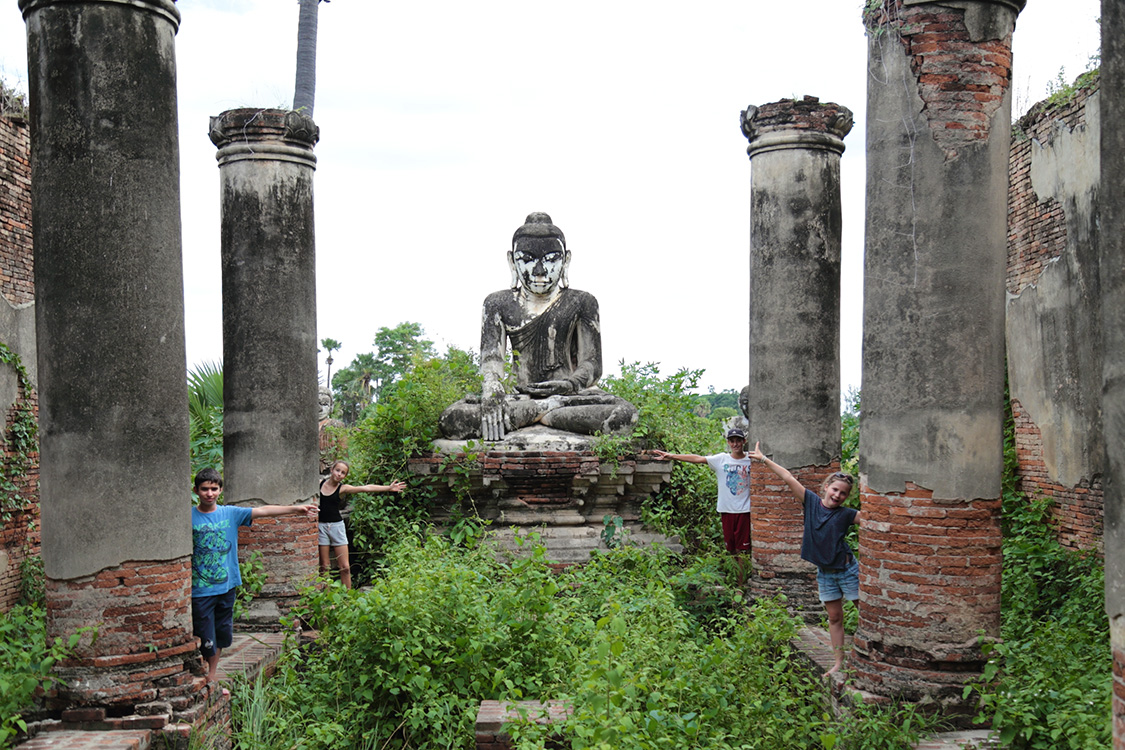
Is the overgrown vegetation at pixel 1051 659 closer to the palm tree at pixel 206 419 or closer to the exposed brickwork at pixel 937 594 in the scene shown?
the exposed brickwork at pixel 937 594

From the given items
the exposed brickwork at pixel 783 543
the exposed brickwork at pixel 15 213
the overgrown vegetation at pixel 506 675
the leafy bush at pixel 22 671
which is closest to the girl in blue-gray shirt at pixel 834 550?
the overgrown vegetation at pixel 506 675

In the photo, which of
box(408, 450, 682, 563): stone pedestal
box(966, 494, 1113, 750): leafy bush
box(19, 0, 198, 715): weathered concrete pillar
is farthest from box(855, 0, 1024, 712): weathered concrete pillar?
box(408, 450, 682, 563): stone pedestal

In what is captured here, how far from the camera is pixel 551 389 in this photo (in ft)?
36.3

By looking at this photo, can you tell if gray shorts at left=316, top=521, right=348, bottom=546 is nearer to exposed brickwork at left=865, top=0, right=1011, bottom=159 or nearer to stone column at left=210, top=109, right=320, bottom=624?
stone column at left=210, top=109, right=320, bottom=624

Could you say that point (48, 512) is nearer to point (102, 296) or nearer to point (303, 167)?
point (102, 296)

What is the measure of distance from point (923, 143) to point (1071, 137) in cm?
483

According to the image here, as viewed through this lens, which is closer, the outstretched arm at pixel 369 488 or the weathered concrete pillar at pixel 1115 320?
the weathered concrete pillar at pixel 1115 320

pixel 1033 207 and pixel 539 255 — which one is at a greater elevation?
pixel 1033 207

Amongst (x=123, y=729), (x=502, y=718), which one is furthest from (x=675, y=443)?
(x=123, y=729)

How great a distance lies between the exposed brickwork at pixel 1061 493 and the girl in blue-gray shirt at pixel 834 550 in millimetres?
3536

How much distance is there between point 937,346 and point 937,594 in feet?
4.44

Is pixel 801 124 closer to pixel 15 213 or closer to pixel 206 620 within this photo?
pixel 206 620

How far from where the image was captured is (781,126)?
8719 millimetres

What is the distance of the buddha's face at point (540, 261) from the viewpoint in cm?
1143
